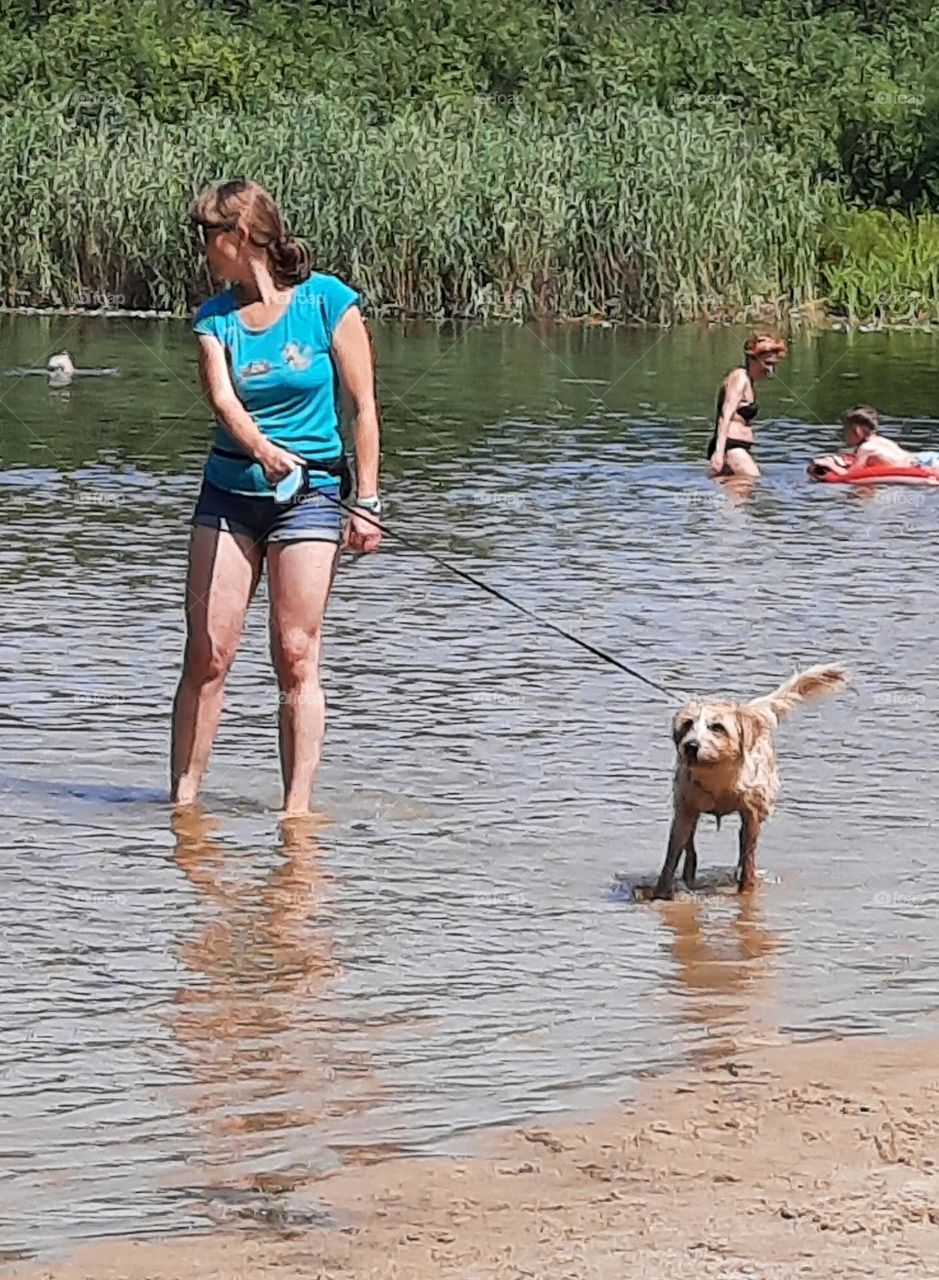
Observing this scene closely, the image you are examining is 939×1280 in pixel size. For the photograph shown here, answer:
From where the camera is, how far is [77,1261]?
4.82m

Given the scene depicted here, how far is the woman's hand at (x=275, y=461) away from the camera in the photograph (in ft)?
26.1

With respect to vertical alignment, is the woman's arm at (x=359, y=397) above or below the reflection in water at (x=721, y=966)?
above

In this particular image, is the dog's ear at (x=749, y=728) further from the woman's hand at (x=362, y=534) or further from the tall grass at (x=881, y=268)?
the tall grass at (x=881, y=268)

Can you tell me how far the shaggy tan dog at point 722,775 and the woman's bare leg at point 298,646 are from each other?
1256 mm

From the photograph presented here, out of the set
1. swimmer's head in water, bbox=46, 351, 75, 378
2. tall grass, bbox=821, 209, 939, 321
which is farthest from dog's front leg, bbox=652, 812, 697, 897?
tall grass, bbox=821, 209, 939, 321

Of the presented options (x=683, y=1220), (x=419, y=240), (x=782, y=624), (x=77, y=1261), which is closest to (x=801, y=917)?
(x=683, y=1220)

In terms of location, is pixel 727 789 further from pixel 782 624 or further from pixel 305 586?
pixel 782 624

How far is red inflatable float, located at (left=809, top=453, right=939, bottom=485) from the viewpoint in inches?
732

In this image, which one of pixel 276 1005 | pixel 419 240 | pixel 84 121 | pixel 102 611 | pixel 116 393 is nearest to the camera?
pixel 276 1005

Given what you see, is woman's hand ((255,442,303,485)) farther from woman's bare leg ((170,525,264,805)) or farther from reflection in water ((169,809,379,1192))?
reflection in water ((169,809,379,1192))

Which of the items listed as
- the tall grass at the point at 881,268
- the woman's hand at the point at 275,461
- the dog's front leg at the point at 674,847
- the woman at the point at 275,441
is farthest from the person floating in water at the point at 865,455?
the tall grass at the point at 881,268

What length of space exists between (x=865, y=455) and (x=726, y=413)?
40.0 inches

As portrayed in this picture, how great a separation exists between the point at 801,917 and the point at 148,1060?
2.16m

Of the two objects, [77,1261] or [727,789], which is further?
[727,789]
